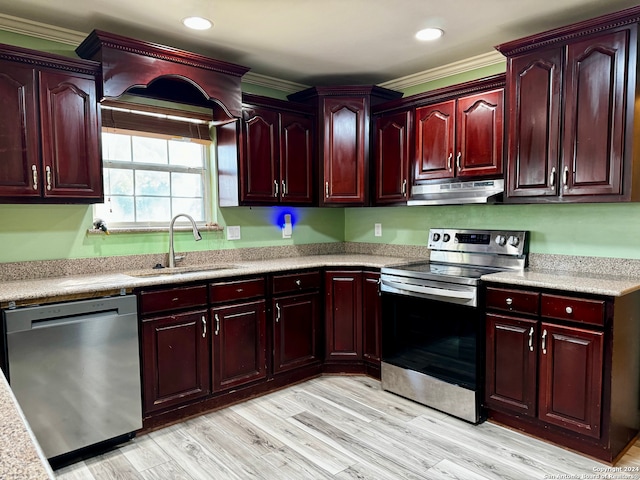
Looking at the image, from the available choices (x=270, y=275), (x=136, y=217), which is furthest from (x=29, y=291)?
(x=270, y=275)

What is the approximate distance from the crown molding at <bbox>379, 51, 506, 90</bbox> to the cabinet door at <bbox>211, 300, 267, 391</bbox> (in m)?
2.29

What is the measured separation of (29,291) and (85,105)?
1.15 meters

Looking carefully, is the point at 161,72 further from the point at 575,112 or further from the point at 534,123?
the point at 575,112

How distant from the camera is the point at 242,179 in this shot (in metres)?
3.33

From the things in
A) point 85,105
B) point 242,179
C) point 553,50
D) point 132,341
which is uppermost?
point 553,50

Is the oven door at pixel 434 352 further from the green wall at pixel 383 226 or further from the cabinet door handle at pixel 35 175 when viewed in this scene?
the cabinet door handle at pixel 35 175

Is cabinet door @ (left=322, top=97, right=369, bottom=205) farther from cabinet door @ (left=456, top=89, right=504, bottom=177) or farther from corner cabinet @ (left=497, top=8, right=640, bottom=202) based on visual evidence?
corner cabinet @ (left=497, top=8, right=640, bottom=202)

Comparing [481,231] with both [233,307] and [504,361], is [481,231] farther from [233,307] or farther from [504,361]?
[233,307]

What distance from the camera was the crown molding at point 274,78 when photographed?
262 centimetres

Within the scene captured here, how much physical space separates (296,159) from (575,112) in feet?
6.69

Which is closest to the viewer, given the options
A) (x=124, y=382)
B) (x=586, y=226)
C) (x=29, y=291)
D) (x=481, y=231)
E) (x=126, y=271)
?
(x=29, y=291)

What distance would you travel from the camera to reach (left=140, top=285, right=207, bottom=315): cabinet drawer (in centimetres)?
257

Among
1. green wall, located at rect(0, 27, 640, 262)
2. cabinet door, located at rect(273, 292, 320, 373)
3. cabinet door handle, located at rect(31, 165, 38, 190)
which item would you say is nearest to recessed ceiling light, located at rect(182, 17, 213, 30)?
green wall, located at rect(0, 27, 640, 262)

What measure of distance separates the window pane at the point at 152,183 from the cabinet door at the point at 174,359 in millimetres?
1069
